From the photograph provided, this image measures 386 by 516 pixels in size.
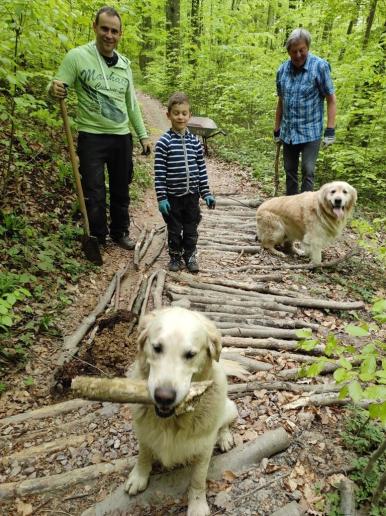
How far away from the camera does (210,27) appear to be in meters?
18.4

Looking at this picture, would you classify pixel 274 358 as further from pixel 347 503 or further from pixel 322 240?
pixel 322 240

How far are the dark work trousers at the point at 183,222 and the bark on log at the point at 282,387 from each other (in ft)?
8.30

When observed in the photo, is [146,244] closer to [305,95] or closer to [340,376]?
[305,95]

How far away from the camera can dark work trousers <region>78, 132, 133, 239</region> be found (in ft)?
16.6

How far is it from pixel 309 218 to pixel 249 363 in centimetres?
326

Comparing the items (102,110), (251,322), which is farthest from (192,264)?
(102,110)

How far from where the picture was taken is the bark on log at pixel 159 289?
180 inches

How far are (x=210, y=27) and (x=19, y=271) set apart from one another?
1839 centimetres

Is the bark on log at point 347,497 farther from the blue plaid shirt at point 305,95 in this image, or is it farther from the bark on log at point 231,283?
the blue plaid shirt at point 305,95

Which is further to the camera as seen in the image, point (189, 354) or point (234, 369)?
point (234, 369)

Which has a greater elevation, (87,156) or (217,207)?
(87,156)

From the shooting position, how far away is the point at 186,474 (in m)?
2.69

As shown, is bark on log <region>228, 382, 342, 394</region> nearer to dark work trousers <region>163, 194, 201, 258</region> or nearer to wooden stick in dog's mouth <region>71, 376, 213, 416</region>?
wooden stick in dog's mouth <region>71, 376, 213, 416</region>

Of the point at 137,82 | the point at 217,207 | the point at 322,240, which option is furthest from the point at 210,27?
the point at 322,240
